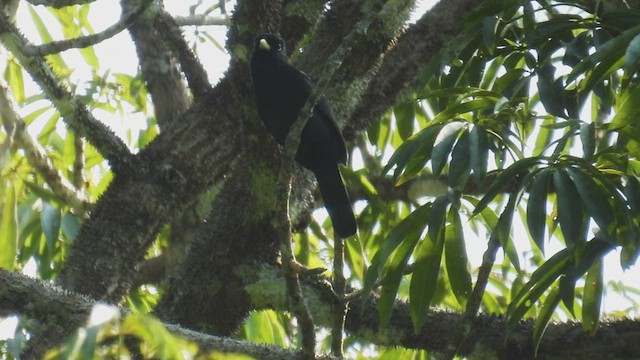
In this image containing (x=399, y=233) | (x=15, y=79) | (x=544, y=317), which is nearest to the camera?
(x=399, y=233)

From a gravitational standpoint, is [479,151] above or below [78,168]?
below

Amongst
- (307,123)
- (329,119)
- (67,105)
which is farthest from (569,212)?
(67,105)

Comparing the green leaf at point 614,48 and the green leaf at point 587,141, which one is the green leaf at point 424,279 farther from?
the green leaf at point 614,48

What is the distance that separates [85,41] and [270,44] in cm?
68

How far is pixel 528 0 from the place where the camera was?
3.73m

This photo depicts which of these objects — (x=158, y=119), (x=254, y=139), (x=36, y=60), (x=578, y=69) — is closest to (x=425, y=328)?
(x=254, y=139)

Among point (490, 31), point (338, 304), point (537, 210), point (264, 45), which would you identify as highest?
point (264, 45)

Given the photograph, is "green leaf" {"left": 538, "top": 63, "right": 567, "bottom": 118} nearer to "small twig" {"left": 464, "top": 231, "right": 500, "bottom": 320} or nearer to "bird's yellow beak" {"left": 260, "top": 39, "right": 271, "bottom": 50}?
"small twig" {"left": 464, "top": 231, "right": 500, "bottom": 320}

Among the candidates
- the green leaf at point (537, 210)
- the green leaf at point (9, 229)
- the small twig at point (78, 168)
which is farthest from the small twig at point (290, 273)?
the small twig at point (78, 168)

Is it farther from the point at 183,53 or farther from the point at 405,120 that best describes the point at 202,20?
the point at 405,120

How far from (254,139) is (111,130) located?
0.79 metres

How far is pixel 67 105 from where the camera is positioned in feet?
12.7

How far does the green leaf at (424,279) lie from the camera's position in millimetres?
3244

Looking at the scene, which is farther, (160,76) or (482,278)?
(160,76)
